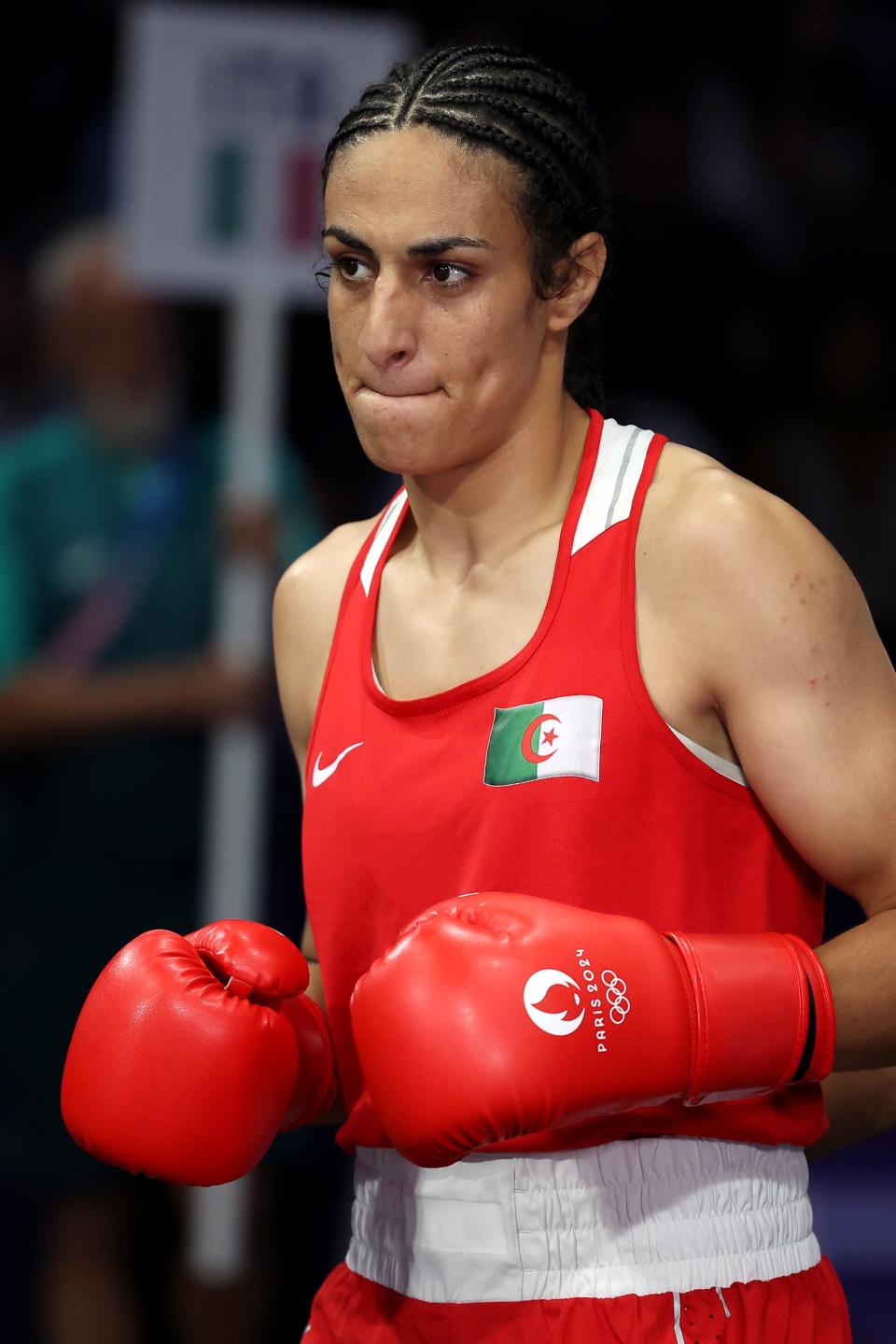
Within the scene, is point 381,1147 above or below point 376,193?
below

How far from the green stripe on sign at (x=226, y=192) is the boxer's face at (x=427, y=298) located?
1.80 meters

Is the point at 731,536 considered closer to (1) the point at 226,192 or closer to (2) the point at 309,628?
(2) the point at 309,628

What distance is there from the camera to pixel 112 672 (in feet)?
11.2

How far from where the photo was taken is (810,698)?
4.76 feet

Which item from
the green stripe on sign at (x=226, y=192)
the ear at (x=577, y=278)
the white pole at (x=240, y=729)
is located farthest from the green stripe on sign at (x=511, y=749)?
the green stripe on sign at (x=226, y=192)

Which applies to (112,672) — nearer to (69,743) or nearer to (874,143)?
(69,743)

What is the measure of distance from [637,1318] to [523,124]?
41.4 inches

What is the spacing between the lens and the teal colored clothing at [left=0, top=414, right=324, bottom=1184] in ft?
10.9

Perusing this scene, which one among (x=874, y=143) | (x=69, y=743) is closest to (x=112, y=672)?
(x=69, y=743)

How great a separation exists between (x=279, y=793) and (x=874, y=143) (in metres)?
2.77

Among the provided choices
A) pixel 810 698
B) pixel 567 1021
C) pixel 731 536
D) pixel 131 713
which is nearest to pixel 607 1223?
pixel 567 1021

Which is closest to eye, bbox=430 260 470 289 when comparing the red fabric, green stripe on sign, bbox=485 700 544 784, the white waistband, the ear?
the ear

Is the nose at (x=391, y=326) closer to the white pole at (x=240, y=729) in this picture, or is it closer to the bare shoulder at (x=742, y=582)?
the bare shoulder at (x=742, y=582)

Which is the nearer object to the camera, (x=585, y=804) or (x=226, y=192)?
(x=585, y=804)
